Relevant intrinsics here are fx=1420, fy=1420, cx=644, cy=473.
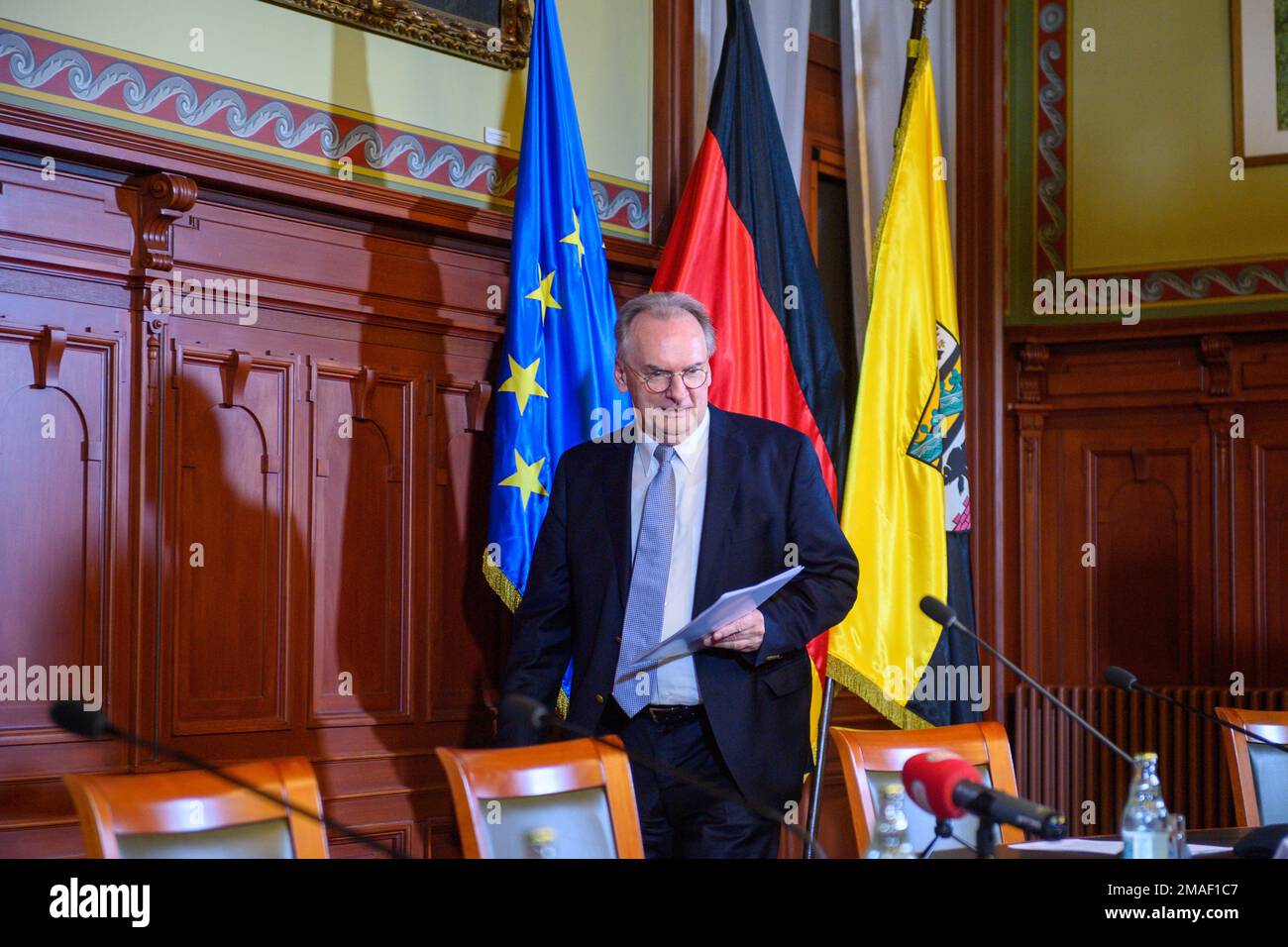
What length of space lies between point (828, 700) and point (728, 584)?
5.16ft

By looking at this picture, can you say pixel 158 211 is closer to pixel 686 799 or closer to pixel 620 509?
pixel 620 509

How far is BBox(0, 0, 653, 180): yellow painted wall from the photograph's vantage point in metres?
3.49

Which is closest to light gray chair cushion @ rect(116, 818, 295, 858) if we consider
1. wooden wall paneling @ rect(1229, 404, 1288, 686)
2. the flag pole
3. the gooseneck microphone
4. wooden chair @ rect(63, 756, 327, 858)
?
wooden chair @ rect(63, 756, 327, 858)

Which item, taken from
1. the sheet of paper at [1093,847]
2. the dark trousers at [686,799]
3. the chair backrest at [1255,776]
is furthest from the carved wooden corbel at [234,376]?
the chair backrest at [1255,776]

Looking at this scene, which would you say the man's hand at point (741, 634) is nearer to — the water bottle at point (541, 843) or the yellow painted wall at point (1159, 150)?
the water bottle at point (541, 843)

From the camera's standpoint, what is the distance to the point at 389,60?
13.3 ft

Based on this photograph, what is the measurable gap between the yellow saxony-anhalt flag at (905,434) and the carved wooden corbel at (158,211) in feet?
7.85

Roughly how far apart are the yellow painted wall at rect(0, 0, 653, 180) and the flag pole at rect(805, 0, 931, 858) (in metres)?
1.01

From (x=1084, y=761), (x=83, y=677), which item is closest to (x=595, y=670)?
(x=83, y=677)

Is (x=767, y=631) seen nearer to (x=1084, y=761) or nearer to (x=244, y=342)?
(x=244, y=342)

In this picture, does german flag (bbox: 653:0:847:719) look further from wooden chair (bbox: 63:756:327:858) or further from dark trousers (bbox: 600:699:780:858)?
wooden chair (bbox: 63:756:327:858)

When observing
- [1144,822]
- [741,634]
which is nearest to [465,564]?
[741,634]

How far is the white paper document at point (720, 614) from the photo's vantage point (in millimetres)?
2736
